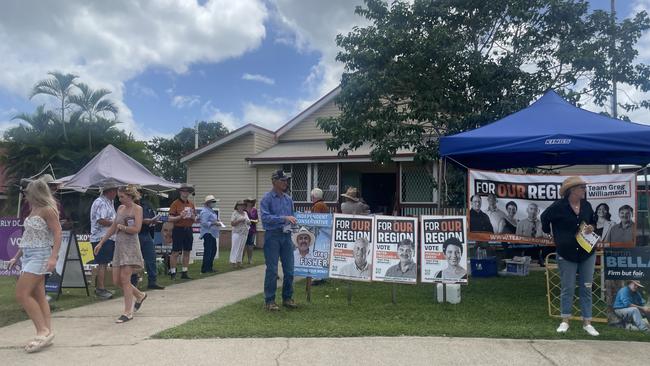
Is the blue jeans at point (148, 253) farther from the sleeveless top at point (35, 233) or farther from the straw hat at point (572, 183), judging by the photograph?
the straw hat at point (572, 183)

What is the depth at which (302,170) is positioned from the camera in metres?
20.4

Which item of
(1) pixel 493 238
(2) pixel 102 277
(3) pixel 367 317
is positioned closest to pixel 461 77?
(1) pixel 493 238

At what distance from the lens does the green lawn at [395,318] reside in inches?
244

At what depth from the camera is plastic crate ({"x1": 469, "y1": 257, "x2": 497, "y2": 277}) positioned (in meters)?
11.4

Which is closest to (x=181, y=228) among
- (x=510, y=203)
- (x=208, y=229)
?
(x=208, y=229)

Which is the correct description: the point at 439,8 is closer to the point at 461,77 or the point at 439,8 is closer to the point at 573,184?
the point at 461,77

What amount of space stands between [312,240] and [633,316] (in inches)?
172

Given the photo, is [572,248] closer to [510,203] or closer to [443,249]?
[443,249]

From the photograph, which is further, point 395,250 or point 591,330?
point 395,250

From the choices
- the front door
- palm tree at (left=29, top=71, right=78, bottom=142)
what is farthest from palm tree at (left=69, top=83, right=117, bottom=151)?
the front door

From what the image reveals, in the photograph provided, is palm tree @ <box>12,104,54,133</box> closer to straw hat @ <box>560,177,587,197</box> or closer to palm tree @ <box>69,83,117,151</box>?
palm tree @ <box>69,83,117,151</box>

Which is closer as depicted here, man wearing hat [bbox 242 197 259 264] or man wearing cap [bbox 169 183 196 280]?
man wearing cap [bbox 169 183 196 280]

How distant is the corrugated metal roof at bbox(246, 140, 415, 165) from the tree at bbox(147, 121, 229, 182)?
2490cm

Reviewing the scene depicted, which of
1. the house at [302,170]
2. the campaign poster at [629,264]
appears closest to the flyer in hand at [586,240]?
the campaign poster at [629,264]
